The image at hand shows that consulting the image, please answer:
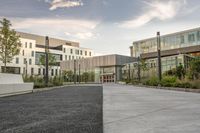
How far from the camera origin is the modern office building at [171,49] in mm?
55609

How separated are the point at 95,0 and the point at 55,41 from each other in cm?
8895

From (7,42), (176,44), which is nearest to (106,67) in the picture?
(176,44)

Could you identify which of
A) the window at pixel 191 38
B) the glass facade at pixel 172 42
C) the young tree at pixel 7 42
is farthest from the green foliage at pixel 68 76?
the young tree at pixel 7 42

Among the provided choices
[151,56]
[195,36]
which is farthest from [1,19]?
[151,56]

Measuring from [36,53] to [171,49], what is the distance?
46.1m

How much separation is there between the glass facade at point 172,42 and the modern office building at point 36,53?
88.3 ft

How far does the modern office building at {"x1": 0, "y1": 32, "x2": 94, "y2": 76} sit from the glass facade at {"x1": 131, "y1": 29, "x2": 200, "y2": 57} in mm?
26901

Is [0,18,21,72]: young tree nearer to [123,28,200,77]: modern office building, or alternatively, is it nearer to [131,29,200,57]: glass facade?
[123,28,200,77]: modern office building

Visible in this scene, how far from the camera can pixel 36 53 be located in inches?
3538

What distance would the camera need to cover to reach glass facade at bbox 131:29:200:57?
62531 millimetres

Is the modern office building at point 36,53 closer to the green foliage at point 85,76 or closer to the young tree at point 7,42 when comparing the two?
the green foliage at point 85,76

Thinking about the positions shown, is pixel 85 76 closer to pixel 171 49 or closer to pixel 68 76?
pixel 68 76

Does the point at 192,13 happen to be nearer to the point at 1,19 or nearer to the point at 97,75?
the point at 1,19

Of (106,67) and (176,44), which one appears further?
(106,67)
